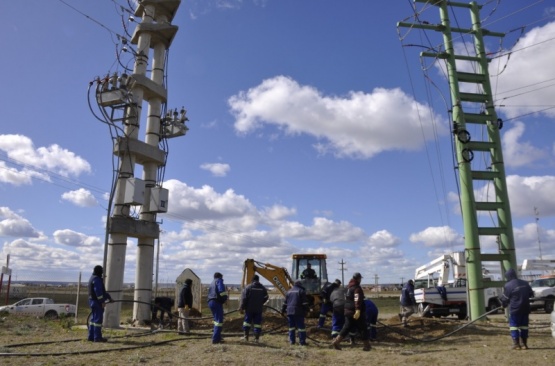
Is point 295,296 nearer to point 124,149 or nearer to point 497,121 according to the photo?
point 124,149

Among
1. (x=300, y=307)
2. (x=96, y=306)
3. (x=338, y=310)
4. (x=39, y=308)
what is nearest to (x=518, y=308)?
(x=338, y=310)

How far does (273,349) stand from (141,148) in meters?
10.6

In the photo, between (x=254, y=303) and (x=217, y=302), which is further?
(x=254, y=303)

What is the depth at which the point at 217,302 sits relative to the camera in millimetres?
12867

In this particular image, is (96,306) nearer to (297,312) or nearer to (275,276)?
(297,312)

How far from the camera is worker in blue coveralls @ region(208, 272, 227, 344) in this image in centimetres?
1253

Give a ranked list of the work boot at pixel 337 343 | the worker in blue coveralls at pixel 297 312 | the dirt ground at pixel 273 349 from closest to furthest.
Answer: the dirt ground at pixel 273 349 → the work boot at pixel 337 343 → the worker in blue coveralls at pixel 297 312

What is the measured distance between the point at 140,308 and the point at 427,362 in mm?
12198

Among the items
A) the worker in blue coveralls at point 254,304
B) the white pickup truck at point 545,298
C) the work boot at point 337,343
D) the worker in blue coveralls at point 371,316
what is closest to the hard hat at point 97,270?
the worker in blue coveralls at point 254,304

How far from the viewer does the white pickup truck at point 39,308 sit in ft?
87.2

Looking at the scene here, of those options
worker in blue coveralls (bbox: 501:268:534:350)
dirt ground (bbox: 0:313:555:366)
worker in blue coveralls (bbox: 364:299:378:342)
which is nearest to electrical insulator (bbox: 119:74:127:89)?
dirt ground (bbox: 0:313:555:366)

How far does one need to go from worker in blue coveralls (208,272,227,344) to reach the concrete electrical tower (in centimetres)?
467

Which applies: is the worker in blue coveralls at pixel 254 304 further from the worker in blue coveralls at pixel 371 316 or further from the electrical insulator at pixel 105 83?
the electrical insulator at pixel 105 83

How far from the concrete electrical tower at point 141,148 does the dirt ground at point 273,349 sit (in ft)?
10.1
